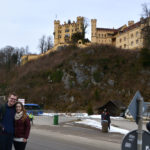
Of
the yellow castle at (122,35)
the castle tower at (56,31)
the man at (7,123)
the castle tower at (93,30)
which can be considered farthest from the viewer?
the castle tower at (56,31)

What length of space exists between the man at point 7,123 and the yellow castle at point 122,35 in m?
71.6

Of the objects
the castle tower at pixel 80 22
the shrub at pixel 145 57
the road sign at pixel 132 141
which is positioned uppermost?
the castle tower at pixel 80 22

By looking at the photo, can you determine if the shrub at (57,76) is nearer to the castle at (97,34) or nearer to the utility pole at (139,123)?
the castle at (97,34)

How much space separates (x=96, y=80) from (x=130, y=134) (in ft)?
197

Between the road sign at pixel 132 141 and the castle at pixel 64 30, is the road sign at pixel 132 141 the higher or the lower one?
the lower one

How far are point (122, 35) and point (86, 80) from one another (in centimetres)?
3250

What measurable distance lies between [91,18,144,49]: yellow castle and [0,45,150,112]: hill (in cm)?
1108

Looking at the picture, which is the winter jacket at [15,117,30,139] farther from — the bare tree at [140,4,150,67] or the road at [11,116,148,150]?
the bare tree at [140,4,150,67]

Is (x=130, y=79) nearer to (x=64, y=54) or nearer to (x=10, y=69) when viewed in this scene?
(x=64, y=54)

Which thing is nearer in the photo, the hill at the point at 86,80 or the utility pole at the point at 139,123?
the utility pole at the point at 139,123

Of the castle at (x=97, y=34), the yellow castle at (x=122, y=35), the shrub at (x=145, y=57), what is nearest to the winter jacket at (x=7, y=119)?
the shrub at (x=145, y=57)

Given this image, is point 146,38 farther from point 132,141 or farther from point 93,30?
point 132,141

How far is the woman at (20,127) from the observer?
665 centimetres

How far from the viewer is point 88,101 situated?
6031 cm
